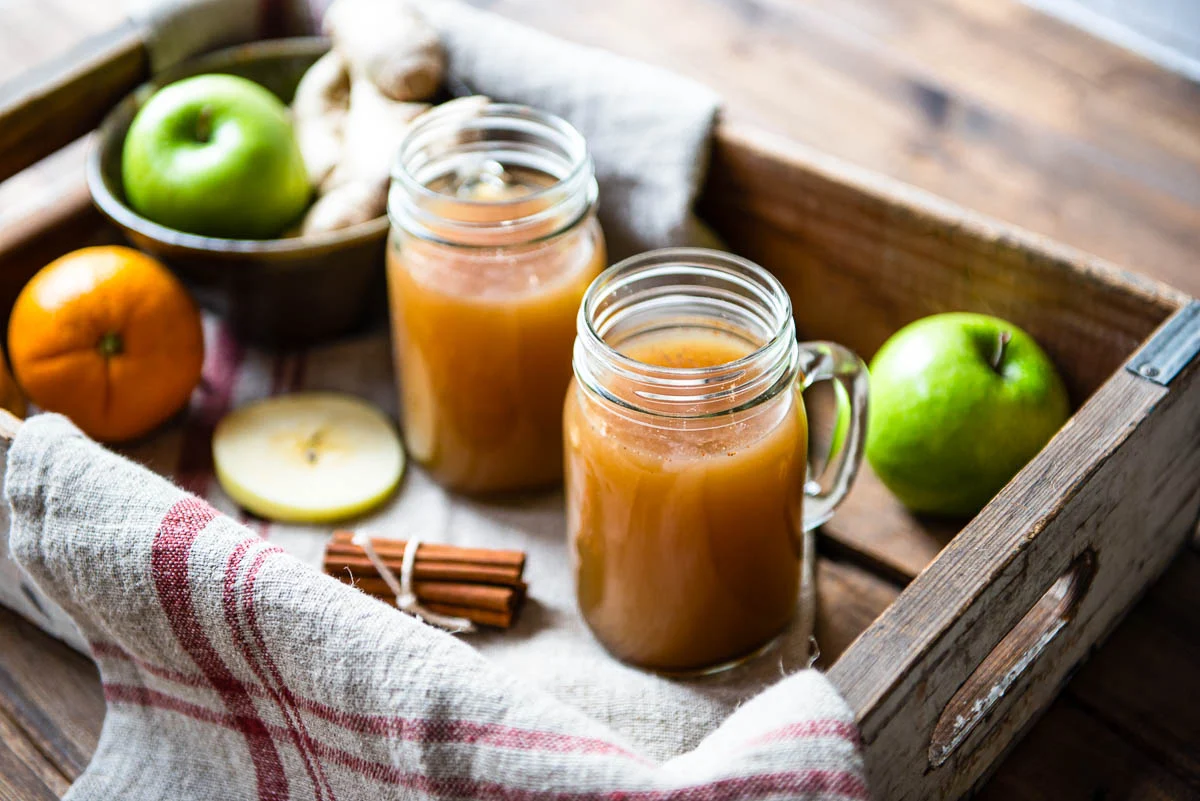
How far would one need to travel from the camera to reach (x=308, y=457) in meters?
0.87

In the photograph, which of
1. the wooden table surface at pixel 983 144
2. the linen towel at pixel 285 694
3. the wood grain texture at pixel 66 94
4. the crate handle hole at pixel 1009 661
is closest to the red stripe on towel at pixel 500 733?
the linen towel at pixel 285 694

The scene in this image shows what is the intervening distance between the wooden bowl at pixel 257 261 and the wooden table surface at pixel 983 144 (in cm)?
10

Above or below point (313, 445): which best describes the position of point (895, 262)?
above

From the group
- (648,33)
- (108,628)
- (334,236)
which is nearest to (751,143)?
(334,236)

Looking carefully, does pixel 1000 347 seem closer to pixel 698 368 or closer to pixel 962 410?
pixel 962 410

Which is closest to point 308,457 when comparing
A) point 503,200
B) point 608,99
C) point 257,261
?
point 257,261

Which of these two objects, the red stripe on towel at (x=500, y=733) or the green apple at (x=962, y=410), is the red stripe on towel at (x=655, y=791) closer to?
the red stripe on towel at (x=500, y=733)

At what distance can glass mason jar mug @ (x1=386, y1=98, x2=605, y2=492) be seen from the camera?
0.78 metres

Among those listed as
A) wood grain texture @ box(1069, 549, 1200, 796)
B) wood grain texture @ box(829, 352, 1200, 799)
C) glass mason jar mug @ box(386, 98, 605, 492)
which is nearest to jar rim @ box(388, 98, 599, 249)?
glass mason jar mug @ box(386, 98, 605, 492)

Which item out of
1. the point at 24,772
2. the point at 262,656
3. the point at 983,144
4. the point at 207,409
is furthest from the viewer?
the point at 983,144

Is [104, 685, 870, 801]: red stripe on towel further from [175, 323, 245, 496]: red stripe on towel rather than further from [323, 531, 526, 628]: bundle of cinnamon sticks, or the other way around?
[175, 323, 245, 496]: red stripe on towel

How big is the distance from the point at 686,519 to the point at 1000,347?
0.28 meters

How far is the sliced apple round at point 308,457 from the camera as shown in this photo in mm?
837

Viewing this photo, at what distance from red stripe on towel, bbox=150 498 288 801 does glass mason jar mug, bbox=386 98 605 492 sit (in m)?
0.22
